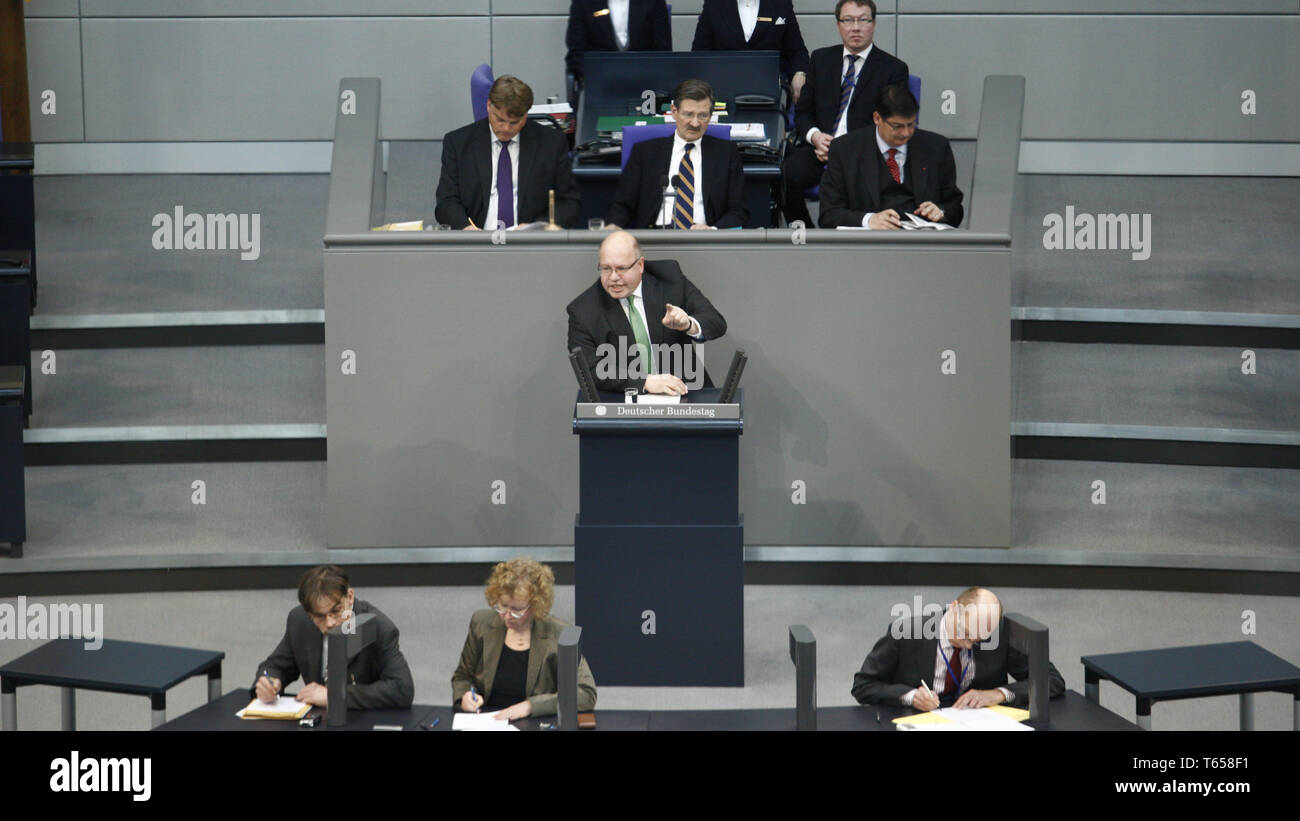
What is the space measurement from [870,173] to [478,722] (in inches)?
144

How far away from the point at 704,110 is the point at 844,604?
88.2 inches

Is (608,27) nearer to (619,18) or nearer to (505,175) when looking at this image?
(619,18)

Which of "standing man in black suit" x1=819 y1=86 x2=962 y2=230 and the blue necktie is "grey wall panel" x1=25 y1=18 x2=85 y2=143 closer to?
the blue necktie

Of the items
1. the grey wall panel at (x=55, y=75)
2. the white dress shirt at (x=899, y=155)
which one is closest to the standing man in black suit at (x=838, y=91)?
the white dress shirt at (x=899, y=155)

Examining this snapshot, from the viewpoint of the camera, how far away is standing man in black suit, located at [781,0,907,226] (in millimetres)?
7770

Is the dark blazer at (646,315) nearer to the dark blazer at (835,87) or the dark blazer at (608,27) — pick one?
the dark blazer at (835,87)

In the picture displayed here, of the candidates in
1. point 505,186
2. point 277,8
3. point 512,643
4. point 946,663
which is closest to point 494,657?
point 512,643

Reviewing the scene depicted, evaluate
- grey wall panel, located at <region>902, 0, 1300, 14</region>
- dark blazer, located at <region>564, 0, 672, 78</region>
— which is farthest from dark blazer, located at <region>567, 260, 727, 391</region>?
grey wall panel, located at <region>902, 0, 1300, 14</region>

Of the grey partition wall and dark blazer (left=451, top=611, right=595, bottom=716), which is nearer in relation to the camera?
dark blazer (left=451, top=611, right=595, bottom=716)

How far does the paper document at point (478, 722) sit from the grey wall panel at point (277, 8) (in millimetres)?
7347

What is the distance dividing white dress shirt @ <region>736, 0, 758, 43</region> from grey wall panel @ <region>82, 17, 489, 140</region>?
7.63ft

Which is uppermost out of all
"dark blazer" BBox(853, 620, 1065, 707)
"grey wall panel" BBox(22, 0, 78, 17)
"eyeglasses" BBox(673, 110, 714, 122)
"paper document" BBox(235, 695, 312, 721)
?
"grey wall panel" BBox(22, 0, 78, 17)

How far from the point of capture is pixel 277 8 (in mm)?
10523
